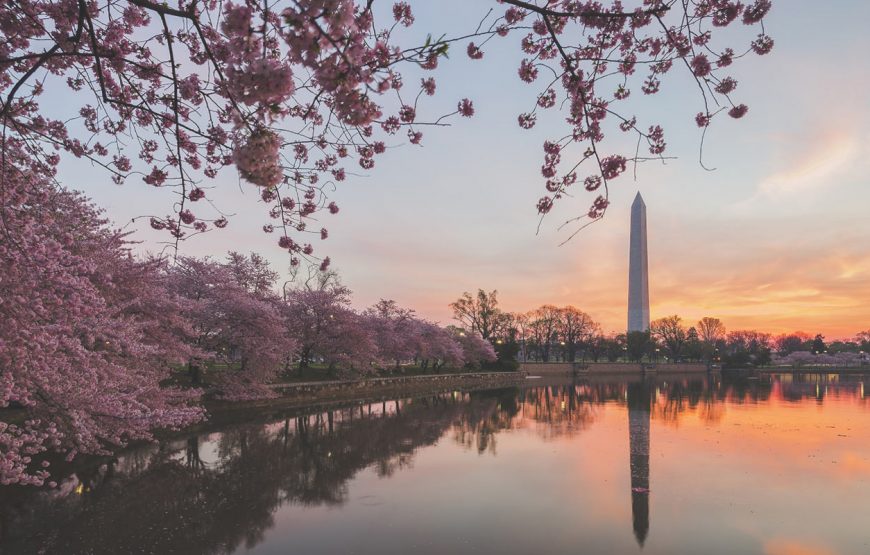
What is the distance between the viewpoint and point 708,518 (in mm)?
9812

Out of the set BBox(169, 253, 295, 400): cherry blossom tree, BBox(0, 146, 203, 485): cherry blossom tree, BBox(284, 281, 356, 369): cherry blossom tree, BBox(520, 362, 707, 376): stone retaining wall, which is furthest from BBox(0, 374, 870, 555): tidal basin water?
BBox(520, 362, 707, 376): stone retaining wall

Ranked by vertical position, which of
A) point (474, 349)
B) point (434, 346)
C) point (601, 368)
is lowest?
point (601, 368)

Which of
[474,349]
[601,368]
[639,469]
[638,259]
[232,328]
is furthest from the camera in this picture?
[601,368]

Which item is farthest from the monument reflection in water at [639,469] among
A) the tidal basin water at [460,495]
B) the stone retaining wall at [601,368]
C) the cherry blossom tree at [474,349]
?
the stone retaining wall at [601,368]

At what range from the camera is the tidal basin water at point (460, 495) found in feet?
28.3

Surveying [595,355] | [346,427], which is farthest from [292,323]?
[595,355]

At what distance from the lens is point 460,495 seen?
11.5m

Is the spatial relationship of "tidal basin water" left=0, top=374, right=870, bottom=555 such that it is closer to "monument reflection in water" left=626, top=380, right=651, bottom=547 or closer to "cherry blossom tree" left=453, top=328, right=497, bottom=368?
"monument reflection in water" left=626, top=380, right=651, bottom=547

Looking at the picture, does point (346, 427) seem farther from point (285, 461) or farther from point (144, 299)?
point (144, 299)

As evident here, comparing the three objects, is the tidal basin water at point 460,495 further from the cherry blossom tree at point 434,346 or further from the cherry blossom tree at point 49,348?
the cherry blossom tree at point 434,346

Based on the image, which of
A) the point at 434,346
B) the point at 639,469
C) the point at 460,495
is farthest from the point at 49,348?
the point at 434,346

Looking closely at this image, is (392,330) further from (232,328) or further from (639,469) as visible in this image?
(639,469)

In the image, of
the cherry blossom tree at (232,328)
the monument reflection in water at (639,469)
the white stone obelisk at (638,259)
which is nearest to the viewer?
the monument reflection in water at (639,469)

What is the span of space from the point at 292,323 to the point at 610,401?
21864 mm
